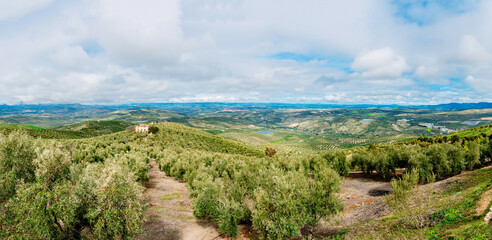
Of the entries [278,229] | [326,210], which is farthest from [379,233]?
[278,229]

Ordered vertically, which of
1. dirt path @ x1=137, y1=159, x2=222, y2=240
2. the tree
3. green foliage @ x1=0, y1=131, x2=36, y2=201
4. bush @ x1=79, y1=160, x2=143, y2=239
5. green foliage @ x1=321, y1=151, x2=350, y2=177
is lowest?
dirt path @ x1=137, y1=159, x2=222, y2=240

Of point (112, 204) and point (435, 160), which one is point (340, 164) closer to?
point (435, 160)

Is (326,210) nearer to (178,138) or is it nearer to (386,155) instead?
(386,155)

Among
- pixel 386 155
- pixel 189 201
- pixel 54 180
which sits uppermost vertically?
pixel 54 180

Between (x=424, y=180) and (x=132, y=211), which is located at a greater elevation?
(x=132, y=211)

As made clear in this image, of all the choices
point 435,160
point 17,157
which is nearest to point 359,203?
point 435,160

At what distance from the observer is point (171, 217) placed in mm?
36469

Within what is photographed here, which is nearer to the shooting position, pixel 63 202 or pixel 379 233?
pixel 63 202

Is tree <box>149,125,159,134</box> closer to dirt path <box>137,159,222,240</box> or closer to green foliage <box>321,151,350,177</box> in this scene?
dirt path <box>137,159,222,240</box>

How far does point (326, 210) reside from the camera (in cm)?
2728

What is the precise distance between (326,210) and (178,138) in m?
119

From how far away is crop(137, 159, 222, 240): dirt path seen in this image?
3091 centimetres

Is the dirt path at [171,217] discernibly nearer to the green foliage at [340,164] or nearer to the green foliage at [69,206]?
the green foliage at [69,206]

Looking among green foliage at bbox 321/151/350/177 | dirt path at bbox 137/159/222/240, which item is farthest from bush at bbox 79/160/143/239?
green foliage at bbox 321/151/350/177
